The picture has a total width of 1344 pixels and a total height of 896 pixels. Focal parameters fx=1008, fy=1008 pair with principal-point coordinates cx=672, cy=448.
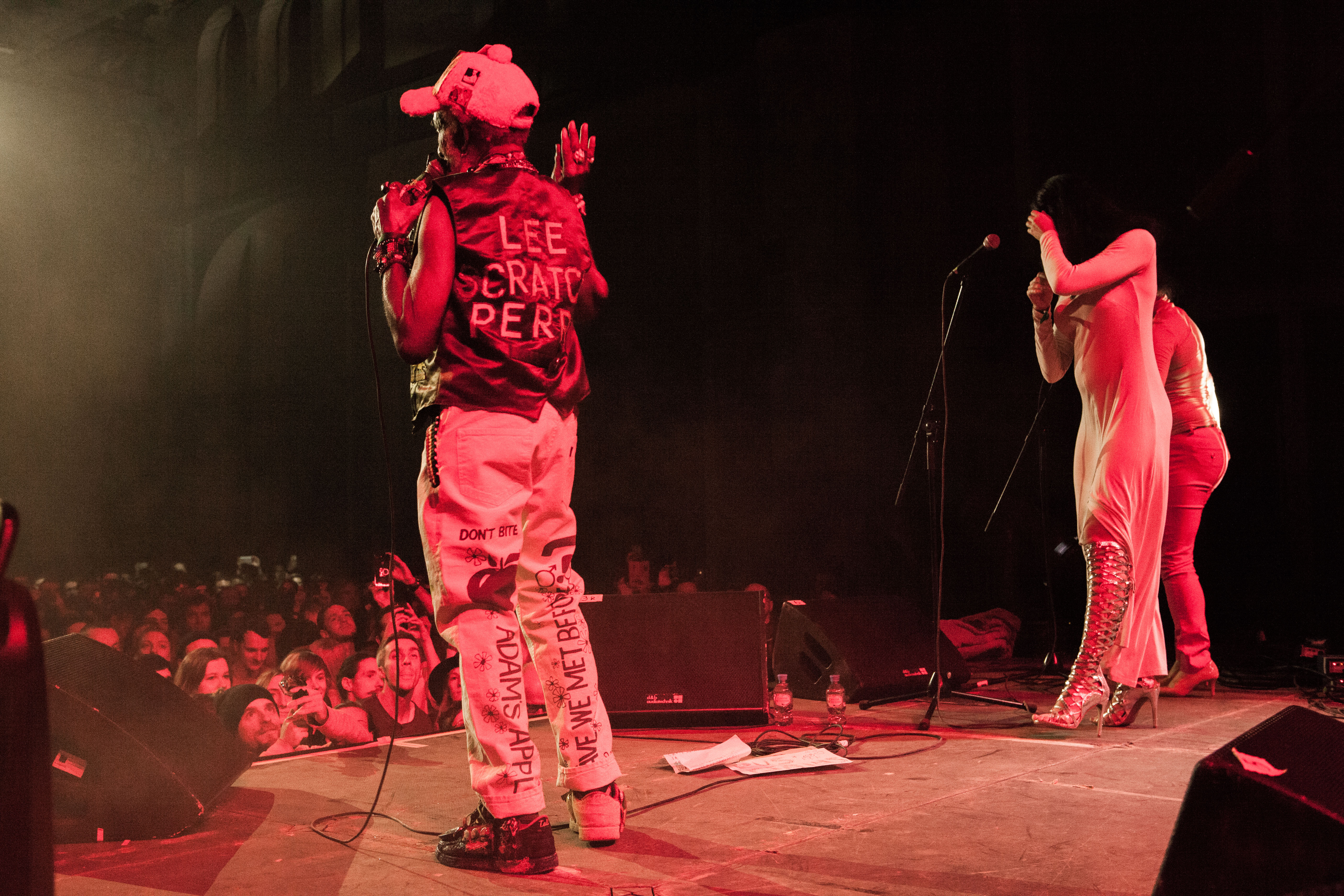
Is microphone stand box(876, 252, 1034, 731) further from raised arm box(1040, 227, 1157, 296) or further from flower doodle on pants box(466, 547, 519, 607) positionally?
flower doodle on pants box(466, 547, 519, 607)

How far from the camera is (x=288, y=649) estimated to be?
24.5ft

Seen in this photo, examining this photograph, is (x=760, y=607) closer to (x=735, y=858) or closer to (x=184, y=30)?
(x=735, y=858)

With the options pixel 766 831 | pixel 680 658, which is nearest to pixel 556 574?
pixel 766 831

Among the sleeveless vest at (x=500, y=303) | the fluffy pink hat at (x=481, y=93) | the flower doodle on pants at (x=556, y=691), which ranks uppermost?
the fluffy pink hat at (x=481, y=93)

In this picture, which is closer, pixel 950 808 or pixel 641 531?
pixel 950 808

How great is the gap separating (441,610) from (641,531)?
7.35 metres

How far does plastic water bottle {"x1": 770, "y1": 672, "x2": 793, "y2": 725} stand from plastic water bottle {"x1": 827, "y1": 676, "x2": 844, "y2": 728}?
0.59 feet

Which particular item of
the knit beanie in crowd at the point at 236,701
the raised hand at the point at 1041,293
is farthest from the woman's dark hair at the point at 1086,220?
the knit beanie in crowd at the point at 236,701

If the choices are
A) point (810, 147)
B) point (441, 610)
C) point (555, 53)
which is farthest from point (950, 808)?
point (555, 53)

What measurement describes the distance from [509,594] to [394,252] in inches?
35.4

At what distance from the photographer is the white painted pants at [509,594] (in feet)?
7.93

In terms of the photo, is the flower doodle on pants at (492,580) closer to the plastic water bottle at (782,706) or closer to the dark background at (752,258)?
the plastic water bottle at (782,706)

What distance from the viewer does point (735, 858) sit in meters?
2.37

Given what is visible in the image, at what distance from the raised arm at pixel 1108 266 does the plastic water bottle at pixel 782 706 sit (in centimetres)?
211
